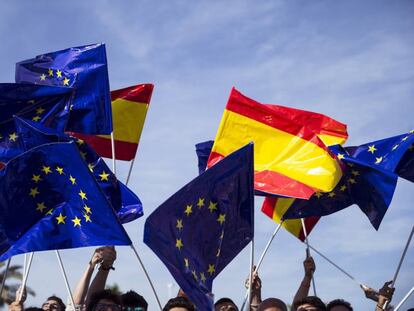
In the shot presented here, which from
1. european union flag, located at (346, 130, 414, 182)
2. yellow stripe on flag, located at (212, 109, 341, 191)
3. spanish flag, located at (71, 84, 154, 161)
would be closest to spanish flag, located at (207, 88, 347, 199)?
yellow stripe on flag, located at (212, 109, 341, 191)

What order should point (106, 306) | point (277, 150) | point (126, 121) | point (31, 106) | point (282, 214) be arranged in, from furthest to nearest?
point (126, 121)
point (282, 214)
point (277, 150)
point (31, 106)
point (106, 306)

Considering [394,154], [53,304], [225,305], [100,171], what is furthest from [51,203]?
[394,154]

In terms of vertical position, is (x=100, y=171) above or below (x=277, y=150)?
below

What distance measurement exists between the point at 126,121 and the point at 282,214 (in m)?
2.41

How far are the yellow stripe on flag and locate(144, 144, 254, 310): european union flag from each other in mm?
1720

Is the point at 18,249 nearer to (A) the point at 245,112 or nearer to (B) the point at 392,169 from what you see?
(A) the point at 245,112

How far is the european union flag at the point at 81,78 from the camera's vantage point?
9594 mm

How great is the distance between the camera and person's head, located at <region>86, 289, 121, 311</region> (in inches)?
252

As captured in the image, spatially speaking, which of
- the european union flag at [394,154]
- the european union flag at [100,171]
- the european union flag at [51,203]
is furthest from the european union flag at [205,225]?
the european union flag at [394,154]


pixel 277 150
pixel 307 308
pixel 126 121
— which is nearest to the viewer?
pixel 307 308

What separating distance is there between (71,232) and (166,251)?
1205 millimetres

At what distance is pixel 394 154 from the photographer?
9.72 meters

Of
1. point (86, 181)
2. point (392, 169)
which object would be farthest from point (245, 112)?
point (86, 181)

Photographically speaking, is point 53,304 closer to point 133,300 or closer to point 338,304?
point 133,300
